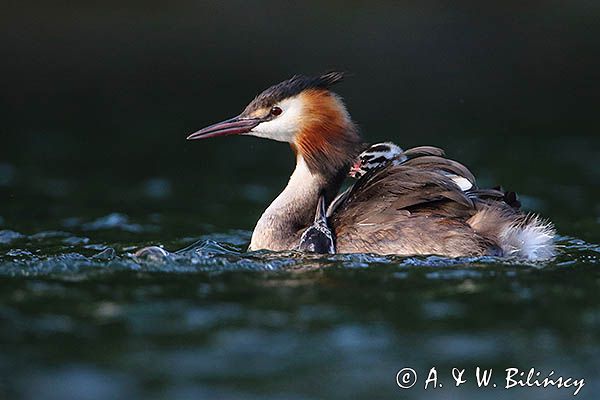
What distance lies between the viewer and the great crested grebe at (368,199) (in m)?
8.02

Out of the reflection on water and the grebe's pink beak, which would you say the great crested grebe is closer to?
the grebe's pink beak

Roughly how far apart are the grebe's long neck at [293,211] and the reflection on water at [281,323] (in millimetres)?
277

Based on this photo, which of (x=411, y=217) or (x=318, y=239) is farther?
(x=318, y=239)

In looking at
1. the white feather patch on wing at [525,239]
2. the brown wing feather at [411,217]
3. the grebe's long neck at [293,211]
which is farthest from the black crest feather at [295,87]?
the white feather patch on wing at [525,239]

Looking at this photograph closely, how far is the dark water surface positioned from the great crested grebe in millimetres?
215

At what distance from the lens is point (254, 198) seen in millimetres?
11898

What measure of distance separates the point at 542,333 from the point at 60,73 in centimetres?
1318

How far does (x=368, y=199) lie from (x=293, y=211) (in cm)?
77

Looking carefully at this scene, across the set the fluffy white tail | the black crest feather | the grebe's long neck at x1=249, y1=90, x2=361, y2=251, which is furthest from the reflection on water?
the black crest feather

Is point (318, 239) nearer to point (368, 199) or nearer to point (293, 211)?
point (368, 199)

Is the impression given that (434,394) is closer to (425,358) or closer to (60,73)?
(425,358)

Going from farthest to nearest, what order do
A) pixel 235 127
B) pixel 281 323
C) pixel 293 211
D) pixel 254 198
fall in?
pixel 254 198
pixel 235 127
pixel 293 211
pixel 281 323

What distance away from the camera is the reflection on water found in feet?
18.5

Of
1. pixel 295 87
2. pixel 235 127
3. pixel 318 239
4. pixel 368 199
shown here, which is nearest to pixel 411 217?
pixel 368 199
